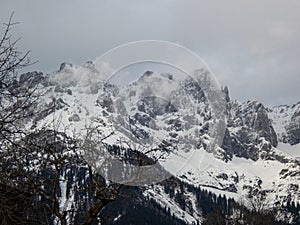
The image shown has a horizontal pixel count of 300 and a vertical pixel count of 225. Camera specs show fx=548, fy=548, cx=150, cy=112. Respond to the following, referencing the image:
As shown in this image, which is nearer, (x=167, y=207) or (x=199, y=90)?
(x=199, y=90)

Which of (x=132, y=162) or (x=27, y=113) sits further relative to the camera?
(x=132, y=162)

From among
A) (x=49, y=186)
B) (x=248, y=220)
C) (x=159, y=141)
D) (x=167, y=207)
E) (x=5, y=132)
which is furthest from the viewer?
(x=167, y=207)

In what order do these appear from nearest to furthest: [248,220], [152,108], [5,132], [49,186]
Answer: [5,132] < [49,186] < [152,108] < [248,220]

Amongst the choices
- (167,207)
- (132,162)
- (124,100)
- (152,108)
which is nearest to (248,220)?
(152,108)

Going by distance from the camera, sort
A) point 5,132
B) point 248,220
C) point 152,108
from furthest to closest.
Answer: point 248,220 → point 152,108 → point 5,132

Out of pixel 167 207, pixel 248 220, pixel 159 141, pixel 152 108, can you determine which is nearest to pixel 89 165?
pixel 159 141

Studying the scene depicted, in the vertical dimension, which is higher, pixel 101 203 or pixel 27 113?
pixel 27 113

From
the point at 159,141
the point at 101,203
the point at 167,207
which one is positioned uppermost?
the point at 167,207

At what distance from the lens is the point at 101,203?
1213cm

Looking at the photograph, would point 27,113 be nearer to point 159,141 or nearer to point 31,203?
point 31,203

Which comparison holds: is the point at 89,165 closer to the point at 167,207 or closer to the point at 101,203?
the point at 101,203

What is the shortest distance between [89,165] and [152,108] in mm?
9053

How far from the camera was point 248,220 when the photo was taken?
49.2 metres

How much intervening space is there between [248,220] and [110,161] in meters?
38.8
